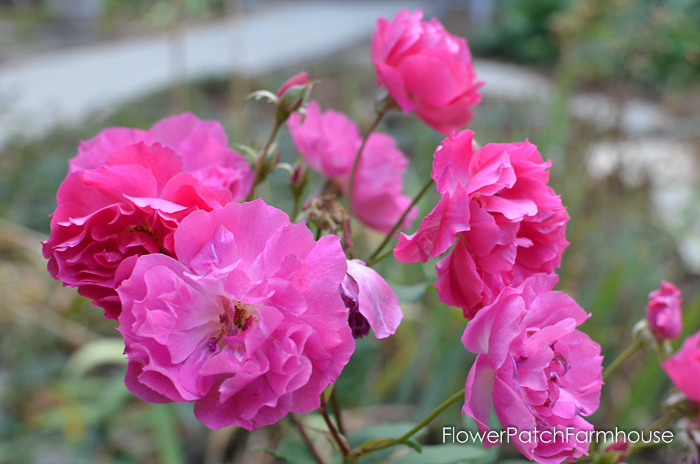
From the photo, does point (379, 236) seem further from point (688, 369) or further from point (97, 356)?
point (688, 369)

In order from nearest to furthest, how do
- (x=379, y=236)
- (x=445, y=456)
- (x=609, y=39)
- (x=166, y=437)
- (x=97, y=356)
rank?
(x=445, y=456) < (x=166, y=437) < (x=97, y=356) < (x=379, y=236) < (x=609, y=39)

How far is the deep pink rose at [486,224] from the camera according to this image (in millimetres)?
278

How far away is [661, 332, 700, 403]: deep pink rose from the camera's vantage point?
1.23 feet

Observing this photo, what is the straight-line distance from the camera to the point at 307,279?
0.26 m

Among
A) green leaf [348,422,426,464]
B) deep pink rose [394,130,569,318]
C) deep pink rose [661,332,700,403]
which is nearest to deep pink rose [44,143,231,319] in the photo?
deep pink rose [394,130,569,318]

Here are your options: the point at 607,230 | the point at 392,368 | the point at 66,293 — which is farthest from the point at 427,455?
the point at 66,293

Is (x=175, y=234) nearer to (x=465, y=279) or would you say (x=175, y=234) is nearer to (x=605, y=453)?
(x=465, y=279)

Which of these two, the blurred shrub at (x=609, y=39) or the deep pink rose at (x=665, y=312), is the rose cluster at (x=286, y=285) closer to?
the deep pink rose at (x=665, y=312)

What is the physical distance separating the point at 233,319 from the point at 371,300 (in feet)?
0.25

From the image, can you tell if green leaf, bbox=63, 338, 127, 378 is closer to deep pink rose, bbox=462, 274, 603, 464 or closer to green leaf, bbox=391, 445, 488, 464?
green leaf, bbox=391, 445, 488, 464

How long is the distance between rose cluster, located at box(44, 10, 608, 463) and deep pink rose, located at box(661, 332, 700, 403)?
14 centimetres

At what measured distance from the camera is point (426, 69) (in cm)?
37

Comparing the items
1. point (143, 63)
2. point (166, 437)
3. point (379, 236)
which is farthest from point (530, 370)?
point (143, 63)

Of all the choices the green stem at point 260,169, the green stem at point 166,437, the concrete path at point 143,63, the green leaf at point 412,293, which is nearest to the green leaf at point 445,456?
the green leaf at point 412,293
